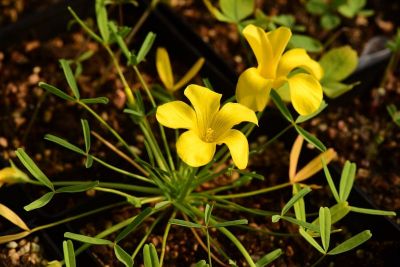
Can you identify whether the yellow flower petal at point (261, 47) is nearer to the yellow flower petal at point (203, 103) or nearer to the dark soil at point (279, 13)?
the yellow flower petal at point (203, 103)

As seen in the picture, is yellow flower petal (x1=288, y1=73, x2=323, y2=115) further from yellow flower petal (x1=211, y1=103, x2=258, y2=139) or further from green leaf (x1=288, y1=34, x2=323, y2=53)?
green leaf (x1=288, y1=34, x2=323, y2=53)

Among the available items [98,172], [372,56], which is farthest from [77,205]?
[372,56]

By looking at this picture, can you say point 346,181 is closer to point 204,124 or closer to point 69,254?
point 204,124

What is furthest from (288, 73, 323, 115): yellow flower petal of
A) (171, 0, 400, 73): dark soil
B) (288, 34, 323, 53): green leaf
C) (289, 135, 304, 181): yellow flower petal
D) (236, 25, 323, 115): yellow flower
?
(171, 0, 400, 73): dark soil

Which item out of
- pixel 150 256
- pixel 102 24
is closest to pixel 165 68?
pixel 102 24

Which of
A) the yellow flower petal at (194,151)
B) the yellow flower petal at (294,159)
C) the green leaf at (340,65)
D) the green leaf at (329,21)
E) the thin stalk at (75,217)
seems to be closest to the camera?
the yellow flower petal at (194,151)

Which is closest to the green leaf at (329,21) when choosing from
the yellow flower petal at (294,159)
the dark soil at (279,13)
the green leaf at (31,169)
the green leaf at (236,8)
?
the dark soil at (279,13)
